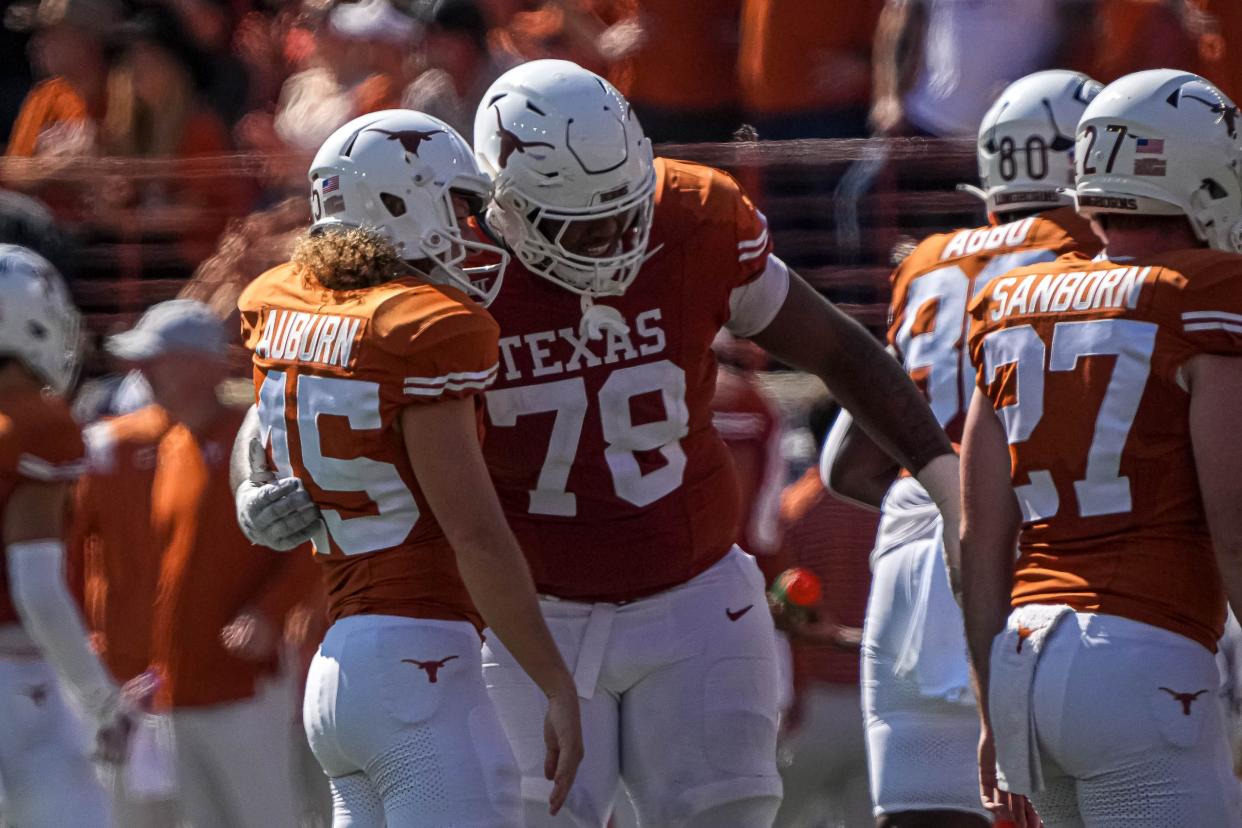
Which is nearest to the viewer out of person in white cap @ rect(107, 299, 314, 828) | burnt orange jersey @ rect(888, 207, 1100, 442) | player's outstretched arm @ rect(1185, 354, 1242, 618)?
player's outstretched arm @ rect(1185, 354, 1242, 618)

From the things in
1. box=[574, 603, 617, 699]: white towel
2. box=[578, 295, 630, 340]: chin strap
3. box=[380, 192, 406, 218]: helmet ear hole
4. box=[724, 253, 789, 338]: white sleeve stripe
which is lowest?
box=[574, 603, 617, 699]: white towel

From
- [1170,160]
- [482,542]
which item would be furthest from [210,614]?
[1170,160]

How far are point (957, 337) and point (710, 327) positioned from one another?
0.89 metres

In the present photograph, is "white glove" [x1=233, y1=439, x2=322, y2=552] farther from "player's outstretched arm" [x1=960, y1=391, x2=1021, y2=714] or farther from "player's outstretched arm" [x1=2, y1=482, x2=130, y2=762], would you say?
"player's outstretched arm" [x1=2, y1=482, x2=130, y2=762]

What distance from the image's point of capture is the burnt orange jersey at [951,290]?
4.32 metres

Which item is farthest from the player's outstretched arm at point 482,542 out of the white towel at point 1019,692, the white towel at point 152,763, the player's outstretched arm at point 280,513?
the white towel at point 152,763

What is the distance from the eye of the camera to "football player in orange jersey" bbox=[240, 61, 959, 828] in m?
3.58

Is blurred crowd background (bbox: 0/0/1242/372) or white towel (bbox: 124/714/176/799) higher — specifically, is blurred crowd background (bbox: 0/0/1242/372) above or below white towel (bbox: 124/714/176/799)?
above

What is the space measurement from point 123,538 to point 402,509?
2835mm

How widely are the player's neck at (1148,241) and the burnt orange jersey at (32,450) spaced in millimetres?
2589

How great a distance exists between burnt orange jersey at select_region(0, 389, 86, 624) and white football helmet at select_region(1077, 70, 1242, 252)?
2.55m

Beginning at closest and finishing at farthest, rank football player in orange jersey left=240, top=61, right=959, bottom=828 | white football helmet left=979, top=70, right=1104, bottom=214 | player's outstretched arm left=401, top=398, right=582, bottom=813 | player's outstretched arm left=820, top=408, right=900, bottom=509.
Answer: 1. player's outstretched arm left=401, top=398, right=582, bottom=813
2. football player in orange jersey left=240, top=61, right=959, bottom=828
3. white football helmet left=979, top=70, right=1104, bottom=214
4. player's outstretched arm left=820, top=408, right=900, bottom=509

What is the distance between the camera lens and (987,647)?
3.46m

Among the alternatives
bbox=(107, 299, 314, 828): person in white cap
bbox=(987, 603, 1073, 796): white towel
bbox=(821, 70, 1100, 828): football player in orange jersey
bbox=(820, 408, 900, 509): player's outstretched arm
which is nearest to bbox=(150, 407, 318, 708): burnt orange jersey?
bbox=(107, 299, 314, 828): person in white cap
